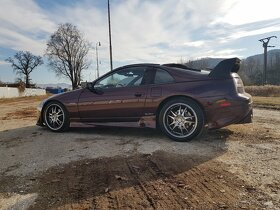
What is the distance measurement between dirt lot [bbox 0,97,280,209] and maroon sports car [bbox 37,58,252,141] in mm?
338

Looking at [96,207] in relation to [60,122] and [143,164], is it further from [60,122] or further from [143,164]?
[60,122]

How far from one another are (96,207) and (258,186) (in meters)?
1.67

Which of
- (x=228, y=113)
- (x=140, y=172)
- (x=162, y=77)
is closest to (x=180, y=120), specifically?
(x=228, y=113)

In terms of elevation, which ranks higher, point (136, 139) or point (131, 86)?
point (131, 86)

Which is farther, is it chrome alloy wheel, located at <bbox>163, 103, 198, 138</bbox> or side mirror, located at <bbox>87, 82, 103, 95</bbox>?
side mirror, located at <bbox>87, 82, 103, 95</bbox>

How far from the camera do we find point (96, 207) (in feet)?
8.95

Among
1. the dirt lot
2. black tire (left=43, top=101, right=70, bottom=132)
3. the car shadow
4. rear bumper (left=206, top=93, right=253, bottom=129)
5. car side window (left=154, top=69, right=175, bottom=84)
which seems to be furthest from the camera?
black tire (left=43, top=101, right=70, bottom=132)

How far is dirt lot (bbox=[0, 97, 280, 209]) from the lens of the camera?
2.83 metres

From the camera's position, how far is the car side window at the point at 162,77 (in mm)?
5352

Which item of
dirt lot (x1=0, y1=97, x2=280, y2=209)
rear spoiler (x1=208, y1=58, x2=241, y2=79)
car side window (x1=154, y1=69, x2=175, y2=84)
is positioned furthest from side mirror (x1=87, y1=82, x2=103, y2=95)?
rear spoiler (x1=208, y1=58, x2=241, y2=79)

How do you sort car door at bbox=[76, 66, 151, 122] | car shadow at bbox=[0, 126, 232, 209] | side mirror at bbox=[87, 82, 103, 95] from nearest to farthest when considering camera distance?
1. car shadow at bbox=[0, 126, 232, 209]
2. car door at bbox=[76, 66, 151, 122]
3. side mirror at bbox=[87, 82, 103, 95]

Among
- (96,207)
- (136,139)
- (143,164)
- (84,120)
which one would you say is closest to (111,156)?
(143,164)

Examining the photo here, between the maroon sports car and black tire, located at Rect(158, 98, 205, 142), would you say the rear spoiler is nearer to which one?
the maroon sports car

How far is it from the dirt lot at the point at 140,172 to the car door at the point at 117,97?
0.44 metres
